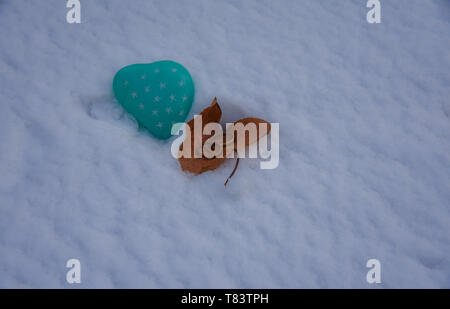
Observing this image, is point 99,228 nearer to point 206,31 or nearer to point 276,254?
point 276,254

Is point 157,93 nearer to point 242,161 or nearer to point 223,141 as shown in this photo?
point 223,141

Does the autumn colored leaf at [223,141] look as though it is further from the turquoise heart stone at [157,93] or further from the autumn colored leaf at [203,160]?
the turquoise heart stone at [157,93]

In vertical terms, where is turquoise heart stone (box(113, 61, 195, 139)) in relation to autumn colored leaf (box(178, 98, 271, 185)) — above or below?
above

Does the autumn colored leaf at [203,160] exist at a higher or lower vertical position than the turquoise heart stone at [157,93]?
lower

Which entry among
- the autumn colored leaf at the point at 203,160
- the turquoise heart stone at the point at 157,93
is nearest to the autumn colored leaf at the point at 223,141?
the autumn colored leaf at the point at 203,160

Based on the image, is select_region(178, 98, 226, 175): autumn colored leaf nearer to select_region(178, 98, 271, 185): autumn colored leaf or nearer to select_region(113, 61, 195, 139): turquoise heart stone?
select_region(178, 98, 271, 185): autumn colored leaf

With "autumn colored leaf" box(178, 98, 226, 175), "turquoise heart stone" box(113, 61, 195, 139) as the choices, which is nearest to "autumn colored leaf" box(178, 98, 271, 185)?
"autumn colored leaf" box(178, 98, 226, 175)

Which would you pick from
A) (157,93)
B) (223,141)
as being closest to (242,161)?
(223,141)
